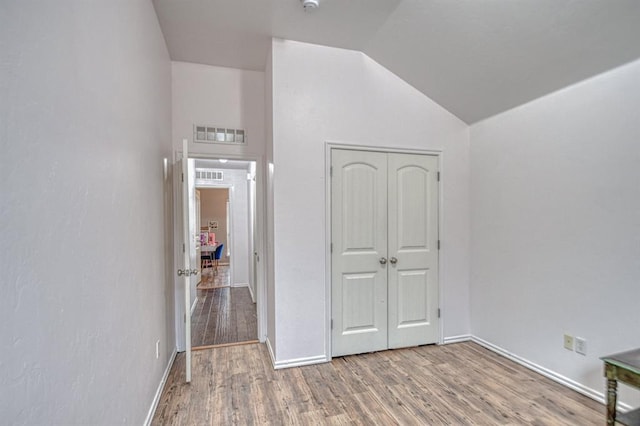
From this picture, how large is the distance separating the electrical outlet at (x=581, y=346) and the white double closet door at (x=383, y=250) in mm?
1248

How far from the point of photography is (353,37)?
2.88 metres

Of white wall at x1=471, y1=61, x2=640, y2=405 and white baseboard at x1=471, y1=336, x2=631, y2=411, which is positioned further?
white baseboard at x1=471, y1=336, x2=631, y2=411

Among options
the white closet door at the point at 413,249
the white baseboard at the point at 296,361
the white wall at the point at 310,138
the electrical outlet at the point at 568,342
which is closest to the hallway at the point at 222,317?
the white baseboard at the point at 296,361

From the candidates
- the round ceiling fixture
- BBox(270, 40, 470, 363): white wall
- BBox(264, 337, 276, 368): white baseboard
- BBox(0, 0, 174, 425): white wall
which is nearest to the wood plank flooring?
BBox(264, 337, 276, 368): white baseboard

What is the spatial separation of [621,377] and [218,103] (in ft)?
12.9

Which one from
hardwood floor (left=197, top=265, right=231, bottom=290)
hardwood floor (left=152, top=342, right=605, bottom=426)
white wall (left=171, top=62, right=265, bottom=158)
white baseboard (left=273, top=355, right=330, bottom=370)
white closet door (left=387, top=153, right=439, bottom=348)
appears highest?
white wall (left=171, top=62, right=265, bottom=158)

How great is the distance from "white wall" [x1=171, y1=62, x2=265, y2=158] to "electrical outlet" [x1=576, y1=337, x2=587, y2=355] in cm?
344

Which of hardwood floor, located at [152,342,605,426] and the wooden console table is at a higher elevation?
the wooden console table

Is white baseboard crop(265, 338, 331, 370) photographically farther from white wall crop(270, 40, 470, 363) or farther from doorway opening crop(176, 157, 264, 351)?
doorway opening crop(176, 157, 264, 351)

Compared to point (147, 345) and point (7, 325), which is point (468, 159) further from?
point (7, 325)

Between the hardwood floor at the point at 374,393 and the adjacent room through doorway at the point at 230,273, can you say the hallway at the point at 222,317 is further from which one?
the hardwood floor at the point at 374,393

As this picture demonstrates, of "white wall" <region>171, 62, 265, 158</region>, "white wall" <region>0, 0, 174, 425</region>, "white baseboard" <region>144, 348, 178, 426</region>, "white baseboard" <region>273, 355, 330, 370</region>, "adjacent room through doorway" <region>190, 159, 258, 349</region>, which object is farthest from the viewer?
"adjacent room through doorway" <region>190, 159, 258, 349</region>

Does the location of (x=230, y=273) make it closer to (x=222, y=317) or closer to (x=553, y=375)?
(x=222, y=317)

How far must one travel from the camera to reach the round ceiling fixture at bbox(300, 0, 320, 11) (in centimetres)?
233
